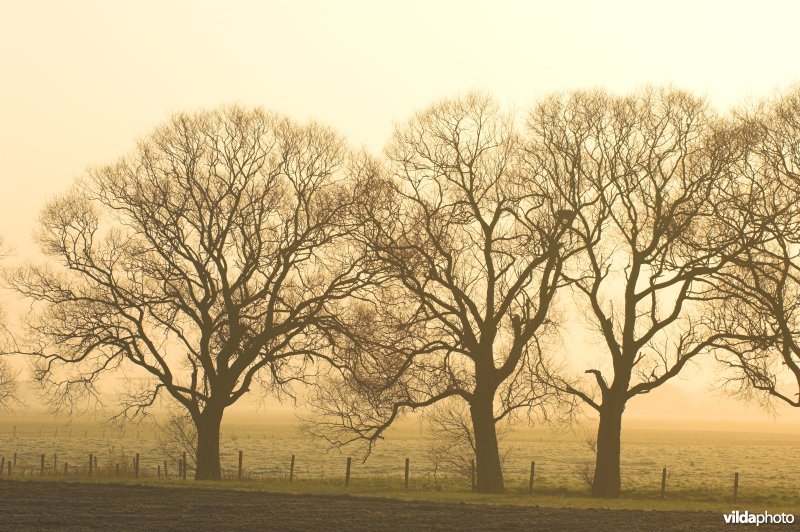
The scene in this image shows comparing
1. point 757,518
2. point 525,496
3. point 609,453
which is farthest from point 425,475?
point 757,518

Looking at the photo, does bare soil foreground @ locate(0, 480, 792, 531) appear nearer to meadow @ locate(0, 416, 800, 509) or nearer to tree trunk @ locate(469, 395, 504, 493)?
meadow @ locate(0, 416, 800, 509)

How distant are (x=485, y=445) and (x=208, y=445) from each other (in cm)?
1167

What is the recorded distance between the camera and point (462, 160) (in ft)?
128

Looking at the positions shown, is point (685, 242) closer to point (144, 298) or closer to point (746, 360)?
point (746, 360)

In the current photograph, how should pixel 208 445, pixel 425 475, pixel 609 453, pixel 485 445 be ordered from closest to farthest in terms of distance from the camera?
pixel 609 453
pixel 485 445
pixel 208 445
pixel 425 475

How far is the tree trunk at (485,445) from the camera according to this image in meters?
38.6

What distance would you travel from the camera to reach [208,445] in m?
41.9

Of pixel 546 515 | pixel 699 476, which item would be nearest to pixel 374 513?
pixel 546 515

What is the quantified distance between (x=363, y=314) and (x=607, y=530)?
18.6m

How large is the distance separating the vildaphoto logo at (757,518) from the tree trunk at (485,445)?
10.6m

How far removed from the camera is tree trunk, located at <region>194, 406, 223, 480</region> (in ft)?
137

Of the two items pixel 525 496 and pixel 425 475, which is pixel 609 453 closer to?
pixel 525 496

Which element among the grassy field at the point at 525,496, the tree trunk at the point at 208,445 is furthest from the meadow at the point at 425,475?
the tree trunk at the point at 208,445

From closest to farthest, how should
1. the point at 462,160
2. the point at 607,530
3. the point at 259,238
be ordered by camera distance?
A: the point at 607,530, the point at 462,160, the point at 259,238
